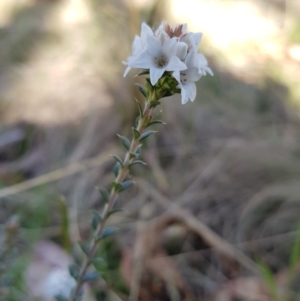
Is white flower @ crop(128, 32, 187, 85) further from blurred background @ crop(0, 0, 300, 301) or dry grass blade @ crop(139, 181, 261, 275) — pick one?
dry grass blade @ crop(139, 181, 261, 275)

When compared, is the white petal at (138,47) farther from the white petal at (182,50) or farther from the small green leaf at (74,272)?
the small green leaf at (74,272)

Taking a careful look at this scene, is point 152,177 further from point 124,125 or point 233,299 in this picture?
point 233,299

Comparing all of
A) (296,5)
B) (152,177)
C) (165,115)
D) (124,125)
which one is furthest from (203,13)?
(152,177)

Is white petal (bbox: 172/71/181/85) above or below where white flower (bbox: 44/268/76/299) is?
above

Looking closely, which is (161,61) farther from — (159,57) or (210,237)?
(210,237)

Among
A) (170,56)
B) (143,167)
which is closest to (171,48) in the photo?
(170,56)

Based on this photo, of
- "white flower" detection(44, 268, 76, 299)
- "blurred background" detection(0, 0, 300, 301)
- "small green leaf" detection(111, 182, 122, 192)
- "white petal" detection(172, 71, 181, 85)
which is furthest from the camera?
"blurred background" detection(0, 0, 300, 301)

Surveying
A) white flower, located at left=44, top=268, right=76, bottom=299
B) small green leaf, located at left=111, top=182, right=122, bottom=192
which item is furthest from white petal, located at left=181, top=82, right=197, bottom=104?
white flower, located at left=44, top=268, right=76, bottom=299
